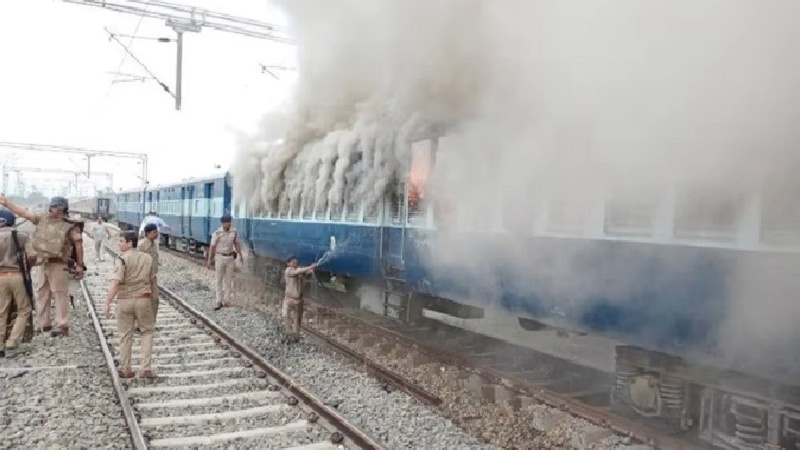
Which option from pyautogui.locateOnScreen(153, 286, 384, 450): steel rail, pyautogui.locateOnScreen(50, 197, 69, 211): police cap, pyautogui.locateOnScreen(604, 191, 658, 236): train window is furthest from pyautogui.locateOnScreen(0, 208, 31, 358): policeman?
pyautogui.locateOnScreen(604, 191, 658, 236): train window

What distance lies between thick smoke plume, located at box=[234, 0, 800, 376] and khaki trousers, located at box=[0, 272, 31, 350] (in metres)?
3.92

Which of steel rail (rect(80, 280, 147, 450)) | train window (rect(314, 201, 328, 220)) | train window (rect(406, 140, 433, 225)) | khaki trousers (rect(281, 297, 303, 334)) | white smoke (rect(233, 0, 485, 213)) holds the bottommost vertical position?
steel rail (rect(80, 280, 147, 450))

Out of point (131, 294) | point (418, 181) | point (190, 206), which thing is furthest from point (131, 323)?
point (190, 206)

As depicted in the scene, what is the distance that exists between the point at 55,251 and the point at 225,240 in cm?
320

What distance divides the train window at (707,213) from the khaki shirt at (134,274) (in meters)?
4.57

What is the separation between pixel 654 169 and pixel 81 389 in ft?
16.8

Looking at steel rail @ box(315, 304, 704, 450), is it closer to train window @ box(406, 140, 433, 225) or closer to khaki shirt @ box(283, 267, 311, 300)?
train window @ box(406, 140, 433, 225)

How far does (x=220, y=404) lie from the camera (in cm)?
580

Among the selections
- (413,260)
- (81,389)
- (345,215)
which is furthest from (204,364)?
(345,215)

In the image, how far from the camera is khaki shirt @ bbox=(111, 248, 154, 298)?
250 inches

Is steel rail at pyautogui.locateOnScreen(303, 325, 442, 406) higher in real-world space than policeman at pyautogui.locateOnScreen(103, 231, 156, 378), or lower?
lower

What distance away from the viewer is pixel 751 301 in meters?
3.96

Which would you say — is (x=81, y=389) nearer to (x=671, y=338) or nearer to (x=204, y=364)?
(x=204, y=364)

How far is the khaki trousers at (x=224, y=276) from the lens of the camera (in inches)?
424
